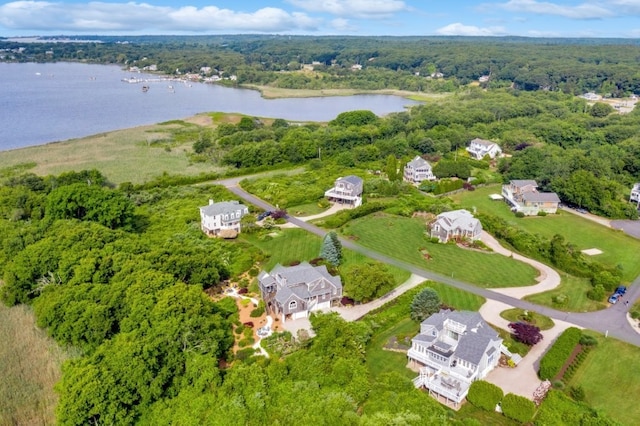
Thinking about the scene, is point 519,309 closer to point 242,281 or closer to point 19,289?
point 242,281

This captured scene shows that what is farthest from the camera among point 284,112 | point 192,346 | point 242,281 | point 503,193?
point 284,112

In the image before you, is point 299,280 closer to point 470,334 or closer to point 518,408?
point 470,334

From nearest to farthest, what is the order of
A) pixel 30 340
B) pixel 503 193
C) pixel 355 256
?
1. pixel 30 340
2. pixel 355 256
3. pixel 503 193

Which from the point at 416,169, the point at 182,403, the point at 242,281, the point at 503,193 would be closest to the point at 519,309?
the point at 242,281

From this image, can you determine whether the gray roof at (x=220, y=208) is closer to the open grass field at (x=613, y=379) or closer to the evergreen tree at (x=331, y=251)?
the evergreen tree at (x=331, y=251)

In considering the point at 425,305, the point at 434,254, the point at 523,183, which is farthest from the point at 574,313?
the point at 523,183

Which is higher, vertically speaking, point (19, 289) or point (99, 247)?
point (99, 247)

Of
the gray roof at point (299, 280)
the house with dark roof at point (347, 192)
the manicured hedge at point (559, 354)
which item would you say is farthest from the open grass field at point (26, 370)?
the house with dark roof at point (347, 192)
